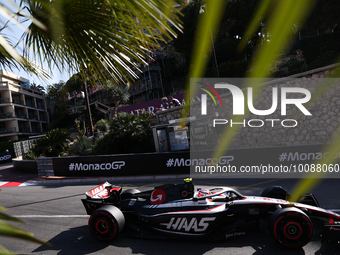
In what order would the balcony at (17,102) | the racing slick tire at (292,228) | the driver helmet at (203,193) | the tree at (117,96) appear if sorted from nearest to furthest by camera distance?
the racing slick tire at (292,228) → the driver helmet at (203,193) → the tree at (117,96) → the balcony at (17,102)

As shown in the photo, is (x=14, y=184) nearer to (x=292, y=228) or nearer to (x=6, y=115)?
(x=292, y=228)

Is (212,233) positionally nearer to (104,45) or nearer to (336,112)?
(104,45)

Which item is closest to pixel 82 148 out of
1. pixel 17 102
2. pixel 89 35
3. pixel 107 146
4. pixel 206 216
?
pixel 107 146

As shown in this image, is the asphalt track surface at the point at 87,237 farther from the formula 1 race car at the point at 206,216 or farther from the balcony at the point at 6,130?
the balcony at the point at 6,130

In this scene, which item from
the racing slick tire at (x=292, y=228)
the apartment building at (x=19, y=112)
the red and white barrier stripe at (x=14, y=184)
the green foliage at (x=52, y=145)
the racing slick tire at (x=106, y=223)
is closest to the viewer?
the racing slick tire at (x=292, y=228)

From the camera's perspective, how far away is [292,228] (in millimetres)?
4801

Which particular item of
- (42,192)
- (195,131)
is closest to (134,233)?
(42,192)

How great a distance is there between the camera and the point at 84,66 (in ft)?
8.18

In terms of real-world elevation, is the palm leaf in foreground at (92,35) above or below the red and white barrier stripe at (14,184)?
above

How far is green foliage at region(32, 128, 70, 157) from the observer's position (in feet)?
57.5

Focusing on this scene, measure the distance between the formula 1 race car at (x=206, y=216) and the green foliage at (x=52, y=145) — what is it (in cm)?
1309

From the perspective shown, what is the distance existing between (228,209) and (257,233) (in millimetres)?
858

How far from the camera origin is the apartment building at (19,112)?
1861 inches

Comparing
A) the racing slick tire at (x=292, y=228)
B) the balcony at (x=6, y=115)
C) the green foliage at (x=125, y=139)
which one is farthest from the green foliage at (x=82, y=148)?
the balcony at (x=6, y=115)
